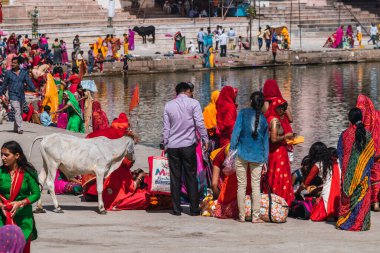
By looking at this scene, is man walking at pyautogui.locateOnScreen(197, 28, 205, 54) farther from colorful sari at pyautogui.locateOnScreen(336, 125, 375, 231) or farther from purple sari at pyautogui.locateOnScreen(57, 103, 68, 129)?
colorful sari at pyautogui.locateOnScreen(336, 125, 375, 231)

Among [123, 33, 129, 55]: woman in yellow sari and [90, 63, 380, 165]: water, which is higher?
[123, 33, 129, 55]: woman in yellow sari

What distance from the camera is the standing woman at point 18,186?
27.6 feet

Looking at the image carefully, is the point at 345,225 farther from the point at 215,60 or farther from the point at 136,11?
the point at 136,11

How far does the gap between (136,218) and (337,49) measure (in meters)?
37.5

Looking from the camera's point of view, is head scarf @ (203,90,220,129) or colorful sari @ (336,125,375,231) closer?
colorful sari @ (336,125,375,231)

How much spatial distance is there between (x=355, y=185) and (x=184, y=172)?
181 centimetres

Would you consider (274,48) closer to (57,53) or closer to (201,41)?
(201,41)

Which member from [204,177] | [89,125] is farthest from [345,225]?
[89,125]

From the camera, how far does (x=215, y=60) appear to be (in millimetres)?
44281

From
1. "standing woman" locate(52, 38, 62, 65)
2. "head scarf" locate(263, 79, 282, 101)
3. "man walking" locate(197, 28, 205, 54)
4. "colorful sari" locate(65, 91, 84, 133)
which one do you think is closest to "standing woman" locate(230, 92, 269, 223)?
"head scarf" locate(263, 79, 282, 101)

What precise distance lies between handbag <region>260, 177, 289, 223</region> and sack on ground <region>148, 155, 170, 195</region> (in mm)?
1223

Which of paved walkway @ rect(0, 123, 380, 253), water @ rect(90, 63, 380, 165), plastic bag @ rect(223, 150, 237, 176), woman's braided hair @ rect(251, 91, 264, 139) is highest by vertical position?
woman's braided hair @ rect(251, 91, 264, 139)

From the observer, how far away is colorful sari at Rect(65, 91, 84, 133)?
18844 mm

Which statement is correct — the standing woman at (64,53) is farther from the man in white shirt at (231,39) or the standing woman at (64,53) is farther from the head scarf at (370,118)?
the head scarf at (370,118)
